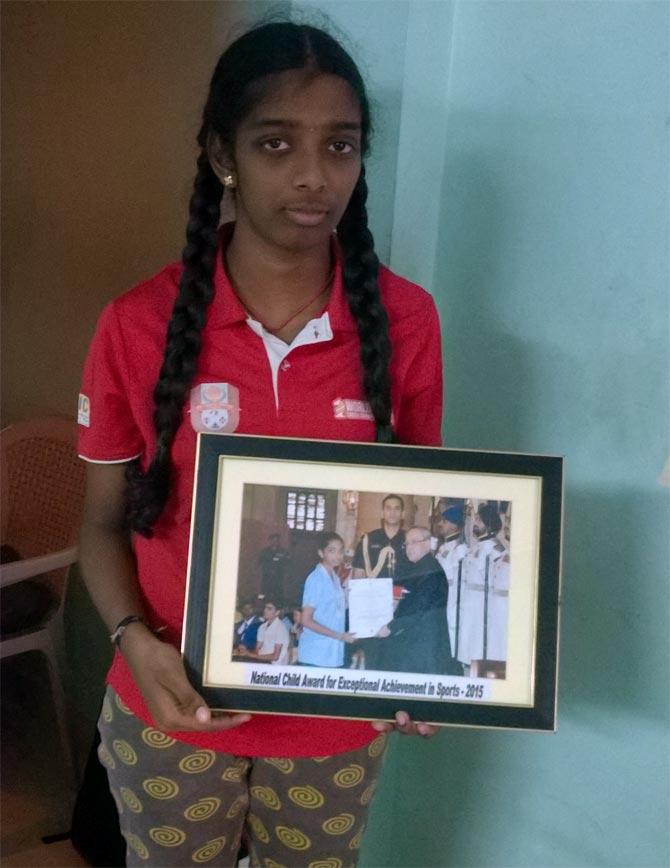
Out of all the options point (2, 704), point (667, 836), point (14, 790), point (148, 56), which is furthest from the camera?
point (2, 704)

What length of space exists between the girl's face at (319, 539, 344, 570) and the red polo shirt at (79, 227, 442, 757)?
0.46 ft

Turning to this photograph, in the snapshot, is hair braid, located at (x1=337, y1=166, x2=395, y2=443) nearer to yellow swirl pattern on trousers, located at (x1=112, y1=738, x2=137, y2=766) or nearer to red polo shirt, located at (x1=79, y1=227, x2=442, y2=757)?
red polo shirt, located at (x1=79, y1=227, x2=442, y2=757)

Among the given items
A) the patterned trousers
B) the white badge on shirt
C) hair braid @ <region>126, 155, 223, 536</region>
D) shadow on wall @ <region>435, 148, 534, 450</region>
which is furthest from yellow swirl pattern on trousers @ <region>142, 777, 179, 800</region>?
shadow on wall @ <region>435, 148, 534, 450</region>

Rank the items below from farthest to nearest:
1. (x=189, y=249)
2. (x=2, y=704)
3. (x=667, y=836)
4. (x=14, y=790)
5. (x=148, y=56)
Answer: (x=2, y=704)
(x=14, y=790)
(x=148, y=56)
(x=667, y=836)
(x=189, y=249)

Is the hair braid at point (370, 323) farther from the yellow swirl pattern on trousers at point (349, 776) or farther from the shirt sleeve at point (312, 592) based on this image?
the yellow swirl pattern on trousers at point (349, 776)

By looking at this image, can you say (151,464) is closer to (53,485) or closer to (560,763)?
(560,763)

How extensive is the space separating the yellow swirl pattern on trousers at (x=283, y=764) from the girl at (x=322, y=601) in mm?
191

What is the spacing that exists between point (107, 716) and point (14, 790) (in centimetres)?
115

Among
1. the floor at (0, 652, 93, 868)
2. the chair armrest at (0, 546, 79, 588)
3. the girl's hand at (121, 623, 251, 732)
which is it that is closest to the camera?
the girl's hand at (121, 623, 251, 732)

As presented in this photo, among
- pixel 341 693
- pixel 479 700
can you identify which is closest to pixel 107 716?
pixel 341 693

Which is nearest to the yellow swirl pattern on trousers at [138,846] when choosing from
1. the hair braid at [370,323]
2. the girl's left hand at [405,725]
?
the girl's left hand at [405,725]

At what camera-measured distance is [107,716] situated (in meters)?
1.11

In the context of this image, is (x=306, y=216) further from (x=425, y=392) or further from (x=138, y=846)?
(x=138, y=846)

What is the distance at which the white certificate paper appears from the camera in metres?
0.96
